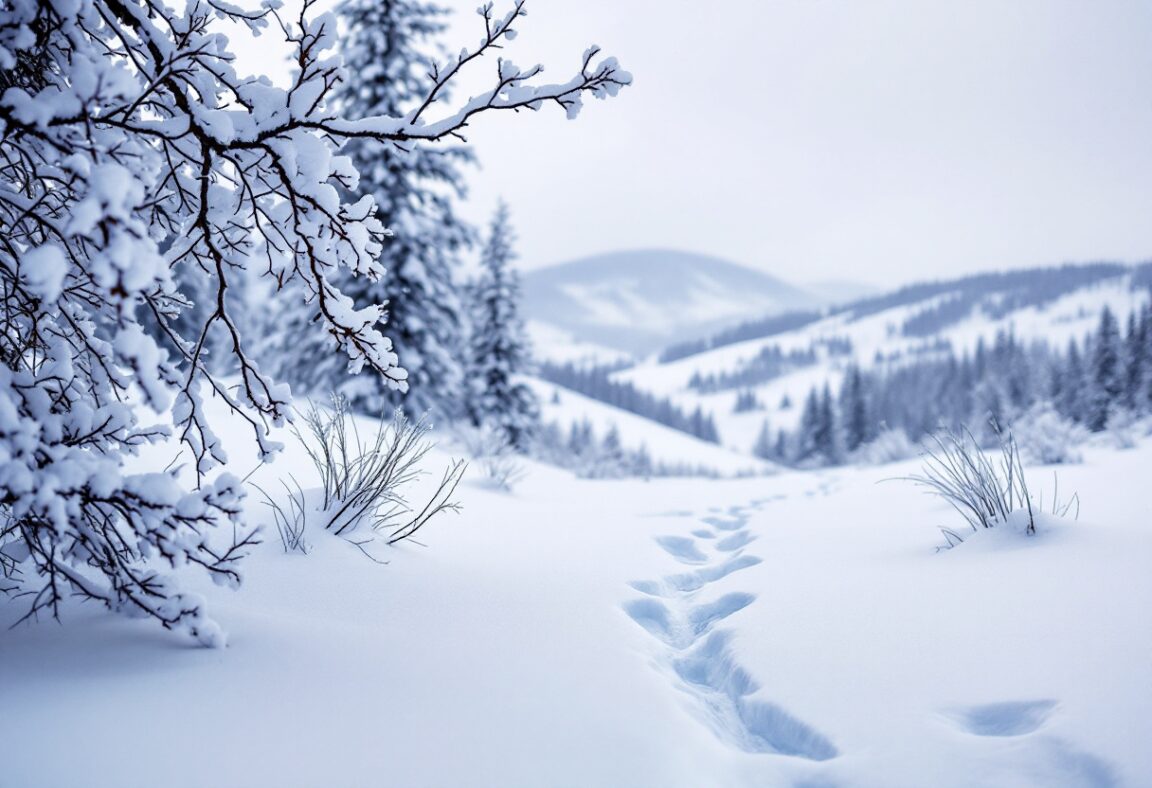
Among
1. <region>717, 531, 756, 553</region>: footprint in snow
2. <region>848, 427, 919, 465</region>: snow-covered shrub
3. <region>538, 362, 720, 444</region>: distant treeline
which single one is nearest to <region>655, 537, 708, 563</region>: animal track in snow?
<region>717, 531, 756, 553</region>: footprint in snow

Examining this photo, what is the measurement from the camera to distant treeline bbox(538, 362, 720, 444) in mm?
79688

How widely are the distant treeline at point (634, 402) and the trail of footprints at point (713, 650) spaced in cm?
7613

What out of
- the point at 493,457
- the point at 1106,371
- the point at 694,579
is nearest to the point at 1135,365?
the point at 1106,371

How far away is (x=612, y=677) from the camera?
1.96 meters

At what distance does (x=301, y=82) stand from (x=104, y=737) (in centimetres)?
189

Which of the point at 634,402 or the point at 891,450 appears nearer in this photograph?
the point at 891,450

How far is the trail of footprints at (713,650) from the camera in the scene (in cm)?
183

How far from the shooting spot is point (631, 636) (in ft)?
8.02

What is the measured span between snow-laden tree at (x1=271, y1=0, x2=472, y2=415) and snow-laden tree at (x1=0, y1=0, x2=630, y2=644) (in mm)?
8776

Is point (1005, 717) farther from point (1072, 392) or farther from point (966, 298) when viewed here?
point (966, 298)

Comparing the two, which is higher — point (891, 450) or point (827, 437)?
point (891, 450)

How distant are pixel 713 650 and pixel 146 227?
2.52 metres

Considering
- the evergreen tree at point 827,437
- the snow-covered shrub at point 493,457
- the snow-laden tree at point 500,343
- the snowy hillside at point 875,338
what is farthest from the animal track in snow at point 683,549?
the snowy hillside at point 875,338

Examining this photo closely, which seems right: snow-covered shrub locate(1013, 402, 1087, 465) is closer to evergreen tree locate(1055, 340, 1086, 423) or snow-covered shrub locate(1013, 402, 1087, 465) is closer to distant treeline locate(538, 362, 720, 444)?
evergreen tree locate(1055, 340, 1086, 423)
